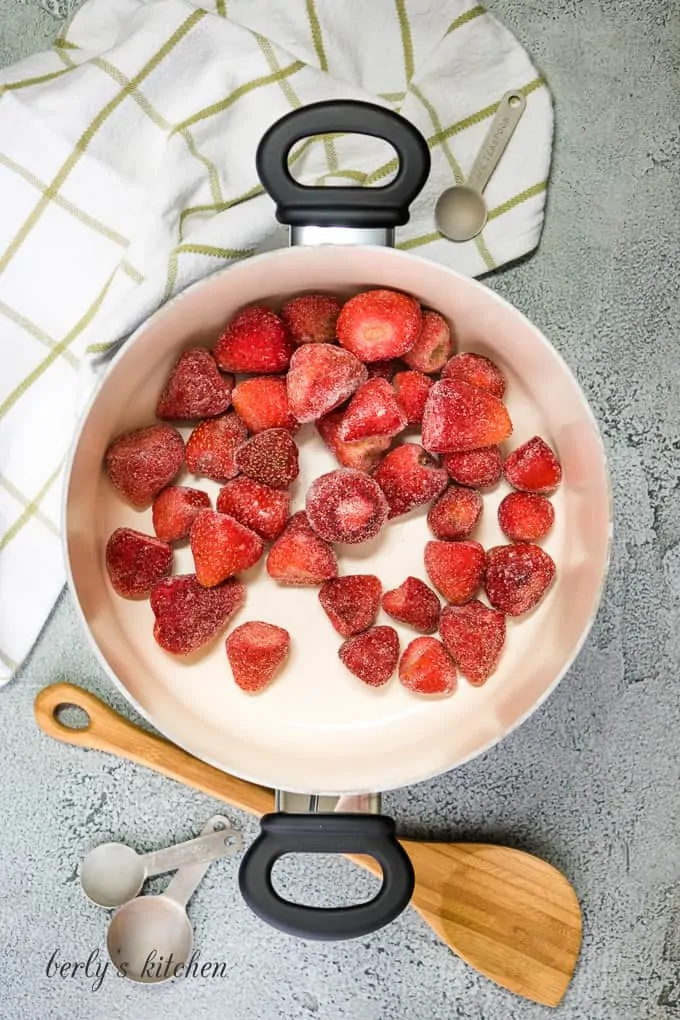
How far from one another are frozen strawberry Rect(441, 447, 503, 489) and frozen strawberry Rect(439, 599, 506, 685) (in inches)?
4.0

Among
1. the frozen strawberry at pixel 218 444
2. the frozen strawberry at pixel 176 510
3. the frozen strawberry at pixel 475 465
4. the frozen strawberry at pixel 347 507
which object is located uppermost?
the frozen strawberry at pixel 218 444

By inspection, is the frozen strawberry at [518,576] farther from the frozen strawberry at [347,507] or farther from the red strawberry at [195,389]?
the red strawberry at [195,389]

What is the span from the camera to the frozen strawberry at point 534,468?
2.37 feet

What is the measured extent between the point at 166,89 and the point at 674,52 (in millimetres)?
451

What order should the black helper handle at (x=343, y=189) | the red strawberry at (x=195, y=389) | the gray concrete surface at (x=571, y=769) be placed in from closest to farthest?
1. the black helper handle at (x=343, y=189)
2. the red strawberry at (x=195, y=389)
3. the gray concrete surface at (x=571, y=769)

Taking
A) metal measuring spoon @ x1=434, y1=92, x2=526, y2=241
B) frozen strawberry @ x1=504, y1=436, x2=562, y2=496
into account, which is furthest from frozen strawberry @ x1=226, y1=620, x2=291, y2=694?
metal measuring spoon @ x1=434, y1=92, x2=526, y2=241

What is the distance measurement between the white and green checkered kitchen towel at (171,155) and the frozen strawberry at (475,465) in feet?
0.58

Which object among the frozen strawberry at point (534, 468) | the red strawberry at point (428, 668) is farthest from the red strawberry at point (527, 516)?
the red strawberry at point (428, 668)

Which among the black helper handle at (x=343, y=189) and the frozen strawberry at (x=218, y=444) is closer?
the black helper handle at (x=343, y=189)

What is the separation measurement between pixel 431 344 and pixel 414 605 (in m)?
0.21

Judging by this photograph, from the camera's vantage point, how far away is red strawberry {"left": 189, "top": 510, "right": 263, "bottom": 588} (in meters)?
0.71

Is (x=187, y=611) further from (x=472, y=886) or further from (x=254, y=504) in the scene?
(x=472, y=886)

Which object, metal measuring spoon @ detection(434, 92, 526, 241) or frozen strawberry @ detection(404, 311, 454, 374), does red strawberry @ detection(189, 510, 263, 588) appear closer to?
frozen strawberry @ detection(404, 311, 454, 374)

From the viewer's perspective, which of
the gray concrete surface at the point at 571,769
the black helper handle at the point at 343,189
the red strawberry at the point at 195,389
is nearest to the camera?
the black helper handle at the point at 343,189
